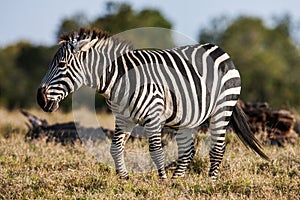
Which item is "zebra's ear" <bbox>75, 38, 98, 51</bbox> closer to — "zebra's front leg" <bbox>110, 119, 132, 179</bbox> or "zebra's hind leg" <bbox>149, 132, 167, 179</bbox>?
"zebra's front leg" <bbox>110, 119, 132, 179</bbox>

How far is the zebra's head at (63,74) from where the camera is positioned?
6852 millimetres

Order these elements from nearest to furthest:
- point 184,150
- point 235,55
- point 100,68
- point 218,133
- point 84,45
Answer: point 84,45, point 100,68, point 218,133, point 184,150, point 235,55

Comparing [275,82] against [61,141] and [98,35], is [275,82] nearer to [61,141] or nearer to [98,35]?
[61,141]

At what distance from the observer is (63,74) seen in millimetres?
6914

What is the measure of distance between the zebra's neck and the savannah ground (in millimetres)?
1177

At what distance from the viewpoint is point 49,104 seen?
272 inches

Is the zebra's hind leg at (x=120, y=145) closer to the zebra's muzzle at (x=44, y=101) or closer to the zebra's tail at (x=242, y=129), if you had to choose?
the zebra's muzzle at (x=44, y=101)

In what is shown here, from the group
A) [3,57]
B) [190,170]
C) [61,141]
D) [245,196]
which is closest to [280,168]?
[190,170]

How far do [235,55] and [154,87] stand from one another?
99.0 ft

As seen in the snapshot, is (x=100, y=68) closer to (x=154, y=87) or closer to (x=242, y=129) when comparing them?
(x=154, y=87)

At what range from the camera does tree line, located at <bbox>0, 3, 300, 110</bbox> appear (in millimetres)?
32688

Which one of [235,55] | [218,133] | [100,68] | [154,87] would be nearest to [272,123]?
[218,133]

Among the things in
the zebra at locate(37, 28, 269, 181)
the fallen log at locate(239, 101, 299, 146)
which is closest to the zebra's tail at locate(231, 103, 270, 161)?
the zebra at locate(37, 28, 269, 181)

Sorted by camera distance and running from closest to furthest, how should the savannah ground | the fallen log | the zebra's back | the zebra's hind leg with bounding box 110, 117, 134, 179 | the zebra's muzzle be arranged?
1. the savannah ground
2. the zebra's muzzle
3. the zebra's back
4. the zebra's hind leg with bounding box 110, 117, 134, 179
5. the fallen log
